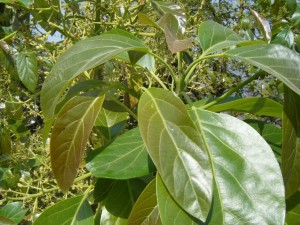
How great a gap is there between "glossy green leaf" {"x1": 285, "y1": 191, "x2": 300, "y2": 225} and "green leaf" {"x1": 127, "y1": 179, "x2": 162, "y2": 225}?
0.20 metres

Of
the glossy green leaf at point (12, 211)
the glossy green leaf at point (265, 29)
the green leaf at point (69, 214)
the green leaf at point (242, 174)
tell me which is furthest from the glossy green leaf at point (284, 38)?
the glossy green leaf at point (12, 211)

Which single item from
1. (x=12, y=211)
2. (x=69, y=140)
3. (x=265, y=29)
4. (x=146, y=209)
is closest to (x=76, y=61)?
(x=69, y=140)

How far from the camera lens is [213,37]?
82cm

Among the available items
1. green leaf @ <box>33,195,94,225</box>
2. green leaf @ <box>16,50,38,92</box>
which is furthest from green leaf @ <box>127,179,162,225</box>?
green leaf @ <box>16,50,38,92</box>

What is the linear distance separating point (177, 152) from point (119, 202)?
0.69 ft

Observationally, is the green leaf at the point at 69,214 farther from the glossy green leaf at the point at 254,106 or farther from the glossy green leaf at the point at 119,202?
the glossy green leaf at the point at 254,106

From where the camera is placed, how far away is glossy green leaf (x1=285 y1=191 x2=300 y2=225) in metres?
0.73

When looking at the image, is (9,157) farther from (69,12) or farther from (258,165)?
(258,165)

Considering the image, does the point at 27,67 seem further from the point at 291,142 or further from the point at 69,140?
the point at 291,142

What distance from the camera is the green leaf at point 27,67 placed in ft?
4.39

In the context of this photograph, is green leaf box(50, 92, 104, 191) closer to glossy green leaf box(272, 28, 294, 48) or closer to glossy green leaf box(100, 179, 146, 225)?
glossy green leaf box(100, 179, 146, 225)

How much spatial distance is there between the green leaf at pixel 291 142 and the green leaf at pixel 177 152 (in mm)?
139

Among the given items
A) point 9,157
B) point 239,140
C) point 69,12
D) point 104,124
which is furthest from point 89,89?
point 9,157

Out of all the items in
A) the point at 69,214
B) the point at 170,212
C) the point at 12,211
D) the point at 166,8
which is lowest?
the point at 12,211
